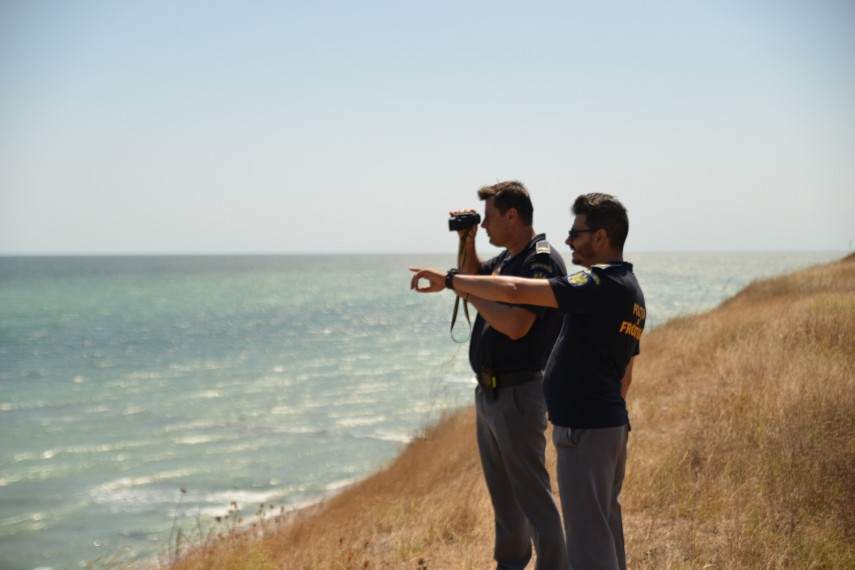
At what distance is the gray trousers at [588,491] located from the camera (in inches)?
109

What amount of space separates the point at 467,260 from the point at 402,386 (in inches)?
601

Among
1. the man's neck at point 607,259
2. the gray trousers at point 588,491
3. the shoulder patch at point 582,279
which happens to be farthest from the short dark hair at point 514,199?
the gray trousers at point 588,491

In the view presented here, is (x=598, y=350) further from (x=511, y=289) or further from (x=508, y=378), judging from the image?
(x=508, y=378)

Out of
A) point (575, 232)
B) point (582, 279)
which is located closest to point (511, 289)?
point (582, 279)

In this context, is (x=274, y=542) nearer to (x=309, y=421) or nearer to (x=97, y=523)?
(x=97, y=523)

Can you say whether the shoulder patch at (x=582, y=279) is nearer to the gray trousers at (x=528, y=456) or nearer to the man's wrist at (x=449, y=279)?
the man's wrist at (x=449, y=279)

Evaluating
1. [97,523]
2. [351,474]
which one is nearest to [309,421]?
[351,474]

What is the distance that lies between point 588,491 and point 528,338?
978mm

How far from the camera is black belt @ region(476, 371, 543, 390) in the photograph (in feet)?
11.6

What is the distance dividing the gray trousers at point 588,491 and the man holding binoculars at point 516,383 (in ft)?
2.08

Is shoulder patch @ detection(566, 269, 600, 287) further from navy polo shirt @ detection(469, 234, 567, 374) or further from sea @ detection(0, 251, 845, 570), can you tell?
sea @ detection(0, 251, 845, 570)

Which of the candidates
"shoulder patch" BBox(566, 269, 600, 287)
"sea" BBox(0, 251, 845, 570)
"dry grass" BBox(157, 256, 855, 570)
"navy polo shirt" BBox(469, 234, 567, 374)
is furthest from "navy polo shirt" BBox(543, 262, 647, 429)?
"sea" BBox(0, 251, 845, 570)

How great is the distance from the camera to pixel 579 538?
9.11 ft

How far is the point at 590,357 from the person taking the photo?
9.29 feet
